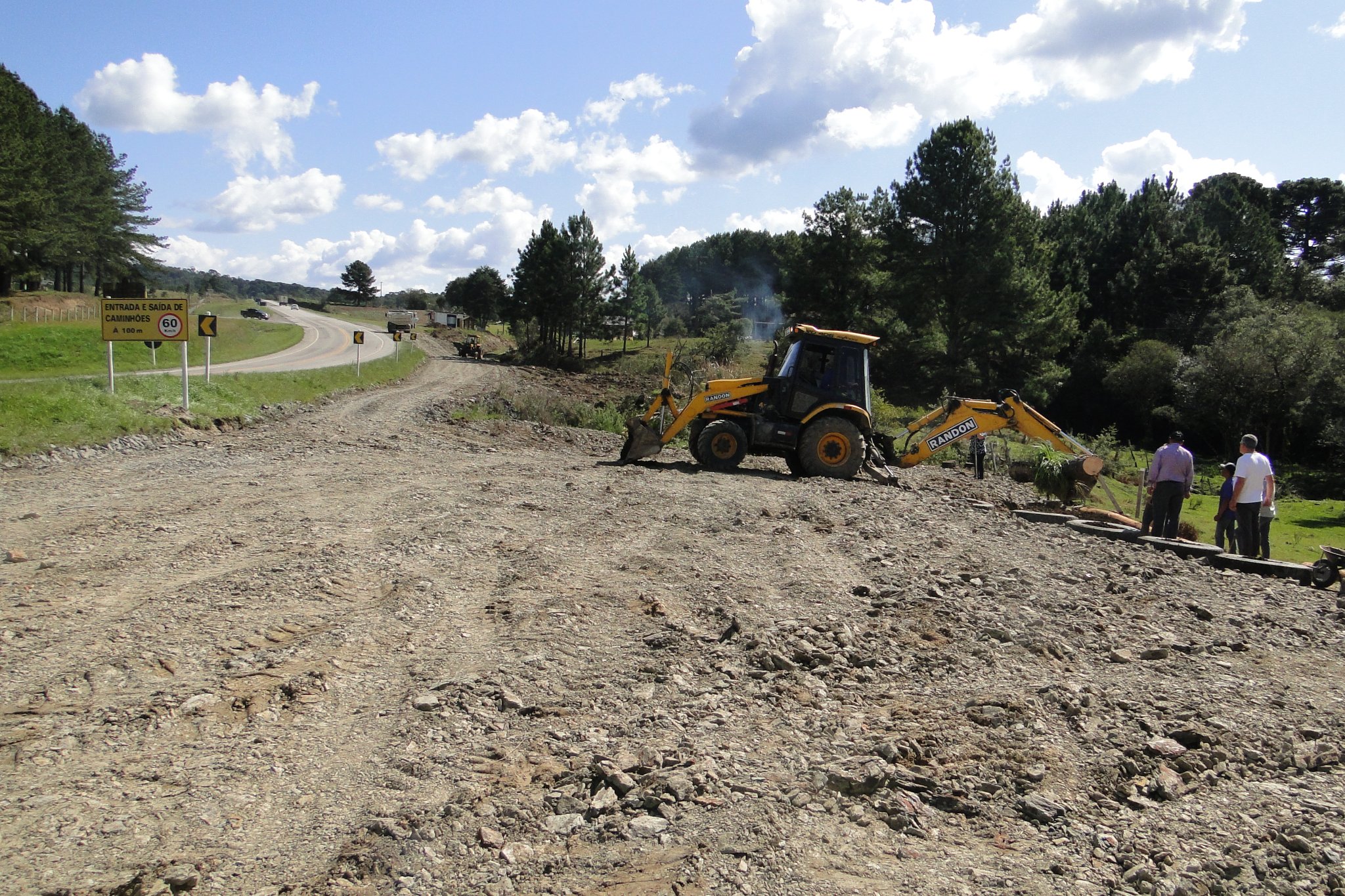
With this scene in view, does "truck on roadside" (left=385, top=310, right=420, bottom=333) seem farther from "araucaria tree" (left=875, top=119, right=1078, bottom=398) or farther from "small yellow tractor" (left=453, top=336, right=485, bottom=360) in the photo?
"araucaria tree" (left=875, top=119, right=1078, bottom=398)

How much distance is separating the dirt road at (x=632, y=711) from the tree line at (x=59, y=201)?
45.3m

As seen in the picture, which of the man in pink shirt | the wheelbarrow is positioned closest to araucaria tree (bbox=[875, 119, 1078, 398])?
the man in pink shirt

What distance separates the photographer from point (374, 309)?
428ft

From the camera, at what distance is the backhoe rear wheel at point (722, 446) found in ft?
52.1

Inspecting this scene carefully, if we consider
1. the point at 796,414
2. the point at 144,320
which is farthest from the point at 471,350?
the point at 796,414

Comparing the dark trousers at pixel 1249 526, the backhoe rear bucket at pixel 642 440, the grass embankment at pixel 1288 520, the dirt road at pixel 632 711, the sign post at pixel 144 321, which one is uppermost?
the sign post at pixel 144 321

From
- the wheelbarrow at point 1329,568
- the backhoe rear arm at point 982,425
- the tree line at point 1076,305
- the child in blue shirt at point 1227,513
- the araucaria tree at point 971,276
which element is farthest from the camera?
the araucaria tree at point 971,276

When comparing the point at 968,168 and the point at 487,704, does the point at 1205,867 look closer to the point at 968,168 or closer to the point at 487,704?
the point at 487,704

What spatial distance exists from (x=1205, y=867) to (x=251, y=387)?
24790 mm

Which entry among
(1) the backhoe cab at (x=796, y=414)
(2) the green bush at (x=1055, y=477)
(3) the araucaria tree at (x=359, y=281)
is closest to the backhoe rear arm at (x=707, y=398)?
(1) the backhoe cab at (x=796, y=414)

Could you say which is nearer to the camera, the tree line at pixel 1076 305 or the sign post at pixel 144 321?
the sign post at pixel 144 321

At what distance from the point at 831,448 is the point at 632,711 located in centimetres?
1086

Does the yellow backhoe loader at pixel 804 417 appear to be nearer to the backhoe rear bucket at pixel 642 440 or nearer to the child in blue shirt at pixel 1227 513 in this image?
the backhoe rear bucket at pixel 642 440

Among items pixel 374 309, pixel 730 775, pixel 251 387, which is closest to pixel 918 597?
pixel 730 775
